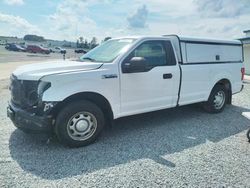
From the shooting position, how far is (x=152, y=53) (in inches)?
210

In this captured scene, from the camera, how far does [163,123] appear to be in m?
5.96

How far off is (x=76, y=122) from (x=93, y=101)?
49 centimetres

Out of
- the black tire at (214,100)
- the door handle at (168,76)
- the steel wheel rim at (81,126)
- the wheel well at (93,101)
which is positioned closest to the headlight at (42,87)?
the wheel well at (93,101)

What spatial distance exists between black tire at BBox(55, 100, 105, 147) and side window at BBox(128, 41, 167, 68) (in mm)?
1392

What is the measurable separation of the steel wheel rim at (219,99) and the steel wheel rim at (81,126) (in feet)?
12.4

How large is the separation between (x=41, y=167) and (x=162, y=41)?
11.4ft

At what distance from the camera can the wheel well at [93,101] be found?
418 centimetres

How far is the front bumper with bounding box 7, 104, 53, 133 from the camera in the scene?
4.05 metres

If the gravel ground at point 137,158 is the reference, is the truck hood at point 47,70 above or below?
above

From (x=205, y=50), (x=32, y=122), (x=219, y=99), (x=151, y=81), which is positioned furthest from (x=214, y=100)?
(x=32, y=122)

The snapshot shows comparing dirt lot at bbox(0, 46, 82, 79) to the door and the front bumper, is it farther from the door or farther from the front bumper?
the front bumper

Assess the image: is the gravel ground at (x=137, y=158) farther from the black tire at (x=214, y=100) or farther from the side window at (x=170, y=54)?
the side window at (x=170, y=54)

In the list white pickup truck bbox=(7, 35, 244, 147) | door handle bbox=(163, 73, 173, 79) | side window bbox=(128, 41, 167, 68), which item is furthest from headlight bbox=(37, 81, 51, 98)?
door handle bbox=(163, 73, 173, 79)

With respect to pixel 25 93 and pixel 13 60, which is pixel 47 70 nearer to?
pixel 25 93
